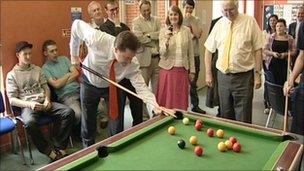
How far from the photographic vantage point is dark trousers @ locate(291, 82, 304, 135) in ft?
8.63

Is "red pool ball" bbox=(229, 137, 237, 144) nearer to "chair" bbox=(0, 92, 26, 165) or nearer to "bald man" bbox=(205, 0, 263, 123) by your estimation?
"bald man" bbox=(205, 0, 263, 123)

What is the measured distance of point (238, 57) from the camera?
295 cm

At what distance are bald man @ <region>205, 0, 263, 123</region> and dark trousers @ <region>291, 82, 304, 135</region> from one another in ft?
1.40

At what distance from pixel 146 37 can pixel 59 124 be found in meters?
1.35

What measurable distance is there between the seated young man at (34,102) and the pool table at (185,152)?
1.45m

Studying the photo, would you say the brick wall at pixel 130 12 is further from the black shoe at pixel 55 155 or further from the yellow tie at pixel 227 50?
the black shoe at pixel 55 155

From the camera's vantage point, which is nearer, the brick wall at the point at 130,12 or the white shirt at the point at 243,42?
the white shirt at the point at 243,42

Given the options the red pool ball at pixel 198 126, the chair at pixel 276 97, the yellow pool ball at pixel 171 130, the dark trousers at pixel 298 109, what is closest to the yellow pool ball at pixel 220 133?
the red pool ball at pixel 198 126

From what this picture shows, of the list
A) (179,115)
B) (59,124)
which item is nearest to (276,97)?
(179,115)

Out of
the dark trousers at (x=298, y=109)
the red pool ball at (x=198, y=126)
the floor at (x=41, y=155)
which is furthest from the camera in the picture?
the floor at (x=41, y=155)

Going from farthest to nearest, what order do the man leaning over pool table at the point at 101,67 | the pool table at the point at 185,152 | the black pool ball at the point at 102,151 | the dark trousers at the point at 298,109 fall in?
the dark trousers at the point at 298,109
the man leaning over pool table at the point at 101,67
the black pool ball at the point at 102,151
the pool table at the point at 185,152

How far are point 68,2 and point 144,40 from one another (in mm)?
999

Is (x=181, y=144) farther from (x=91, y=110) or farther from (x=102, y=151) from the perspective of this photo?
(x=91, y=110)

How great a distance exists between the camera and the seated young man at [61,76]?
349 cm
